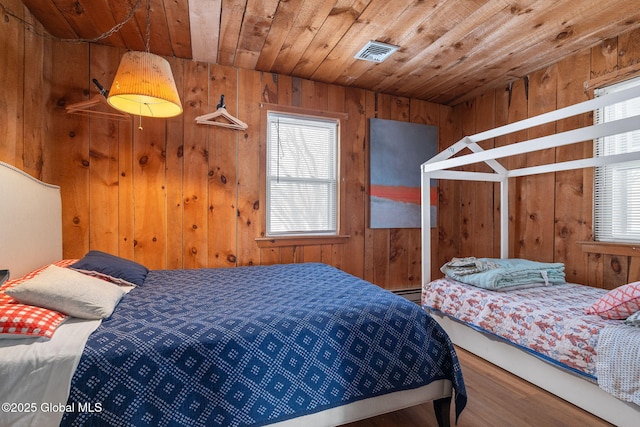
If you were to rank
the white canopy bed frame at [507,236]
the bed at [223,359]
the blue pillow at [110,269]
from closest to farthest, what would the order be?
1. the bed at [223,359]
2. the white canopy bed frame at [507,236]
3. the blue pillow at [110,269]

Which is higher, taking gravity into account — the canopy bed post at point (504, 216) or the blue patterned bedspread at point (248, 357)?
the canopy bed post at point (504, 216)

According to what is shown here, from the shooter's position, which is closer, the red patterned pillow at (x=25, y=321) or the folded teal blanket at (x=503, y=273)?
the red patterned pillow at (x=25, y=321)

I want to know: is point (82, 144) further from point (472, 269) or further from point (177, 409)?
point (472, 269)

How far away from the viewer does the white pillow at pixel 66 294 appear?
4.31ft

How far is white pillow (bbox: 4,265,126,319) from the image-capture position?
4.31 ft

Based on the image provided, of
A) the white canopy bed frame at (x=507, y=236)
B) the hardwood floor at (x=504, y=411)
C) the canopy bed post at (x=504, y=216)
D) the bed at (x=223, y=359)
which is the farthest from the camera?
the canopy bed post at (x=504, y=216)

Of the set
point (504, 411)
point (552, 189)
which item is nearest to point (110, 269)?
point (504, 411)

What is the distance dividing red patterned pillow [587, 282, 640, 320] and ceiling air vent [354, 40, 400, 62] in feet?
7.43

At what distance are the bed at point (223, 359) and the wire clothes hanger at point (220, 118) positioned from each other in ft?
4.30

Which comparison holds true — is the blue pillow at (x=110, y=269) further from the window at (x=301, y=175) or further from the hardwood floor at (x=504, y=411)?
the hardwood floor at (x=504, y=411)

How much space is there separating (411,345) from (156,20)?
2.68 metres

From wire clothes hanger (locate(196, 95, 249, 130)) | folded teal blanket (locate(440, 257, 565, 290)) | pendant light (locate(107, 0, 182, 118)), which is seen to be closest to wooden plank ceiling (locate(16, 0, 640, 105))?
wire clothes hanger (locate(196, 95, 249, 130))

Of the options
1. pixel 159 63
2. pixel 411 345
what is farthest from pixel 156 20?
pixel 411 345

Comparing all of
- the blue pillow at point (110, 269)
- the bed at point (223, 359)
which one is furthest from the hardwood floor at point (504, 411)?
the blue pillow at point (110, 269)
